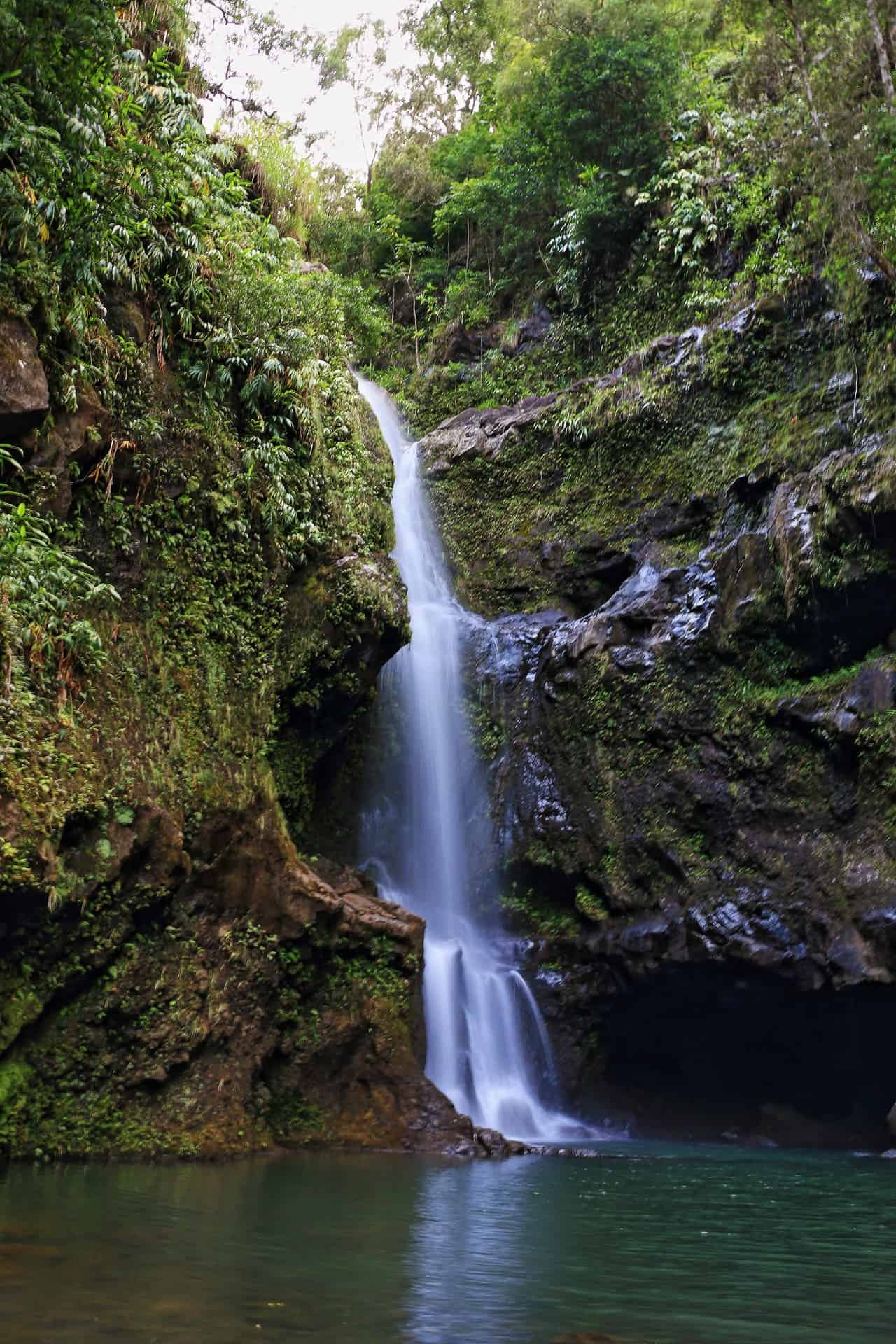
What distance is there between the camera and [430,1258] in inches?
203

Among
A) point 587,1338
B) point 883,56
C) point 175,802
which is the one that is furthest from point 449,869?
point 883,56

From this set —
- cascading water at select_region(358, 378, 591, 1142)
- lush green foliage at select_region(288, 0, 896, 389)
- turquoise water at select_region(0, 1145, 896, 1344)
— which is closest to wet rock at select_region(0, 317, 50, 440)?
turquoise water at select_region(0, 1145, 896, 1344)

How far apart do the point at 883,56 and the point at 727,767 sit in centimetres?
971

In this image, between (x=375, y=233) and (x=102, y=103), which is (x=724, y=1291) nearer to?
(x=102, y=103)

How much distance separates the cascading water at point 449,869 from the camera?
12.8 metres

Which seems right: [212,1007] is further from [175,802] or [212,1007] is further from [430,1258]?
[430,1258]

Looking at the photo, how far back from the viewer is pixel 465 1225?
6.14 m

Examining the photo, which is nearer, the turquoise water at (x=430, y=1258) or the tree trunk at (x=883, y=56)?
the turquoise water at (x=430, y=1258)

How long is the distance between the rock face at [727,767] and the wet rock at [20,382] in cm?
848

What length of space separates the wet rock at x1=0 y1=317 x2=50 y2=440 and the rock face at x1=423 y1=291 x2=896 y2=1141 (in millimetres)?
8483

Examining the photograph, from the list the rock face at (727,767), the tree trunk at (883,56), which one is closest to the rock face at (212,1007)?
the rock face at (727,767)

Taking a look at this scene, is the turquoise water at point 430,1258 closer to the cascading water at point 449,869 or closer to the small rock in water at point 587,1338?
the small rock in water at point 587,1338

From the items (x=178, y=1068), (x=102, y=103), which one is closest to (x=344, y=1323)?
(x=178, y=1068)

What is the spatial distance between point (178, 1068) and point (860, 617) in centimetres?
995
